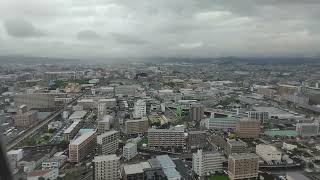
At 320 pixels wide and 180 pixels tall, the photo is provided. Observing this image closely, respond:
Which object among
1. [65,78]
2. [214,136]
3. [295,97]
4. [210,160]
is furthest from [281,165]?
[65,78]

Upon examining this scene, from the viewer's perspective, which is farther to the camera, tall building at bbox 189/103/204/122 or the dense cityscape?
tall building at bbox 189/103/204/122

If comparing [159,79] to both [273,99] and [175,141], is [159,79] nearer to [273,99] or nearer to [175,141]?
[273,99]

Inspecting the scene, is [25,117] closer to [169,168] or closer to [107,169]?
[107,169]

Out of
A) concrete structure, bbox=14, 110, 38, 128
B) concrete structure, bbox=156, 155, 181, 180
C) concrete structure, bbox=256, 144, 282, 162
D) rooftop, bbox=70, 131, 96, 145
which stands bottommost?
concrete structure, bbox=256, 144, 282, 162

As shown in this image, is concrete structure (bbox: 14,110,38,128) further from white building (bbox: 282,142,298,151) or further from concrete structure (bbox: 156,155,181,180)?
white building (bbox: 282,142,298,151)

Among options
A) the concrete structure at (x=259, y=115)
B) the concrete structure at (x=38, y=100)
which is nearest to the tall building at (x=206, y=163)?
the concrete structure at (x=259, y=115)

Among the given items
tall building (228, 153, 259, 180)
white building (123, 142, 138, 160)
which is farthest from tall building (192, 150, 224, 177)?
white building (123, 142, 138, 160)

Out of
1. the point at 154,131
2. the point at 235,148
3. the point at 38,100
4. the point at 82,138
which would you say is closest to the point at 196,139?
the point at 154,131

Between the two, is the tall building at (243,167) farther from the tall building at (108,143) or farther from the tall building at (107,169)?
the tall building at (108,143)
